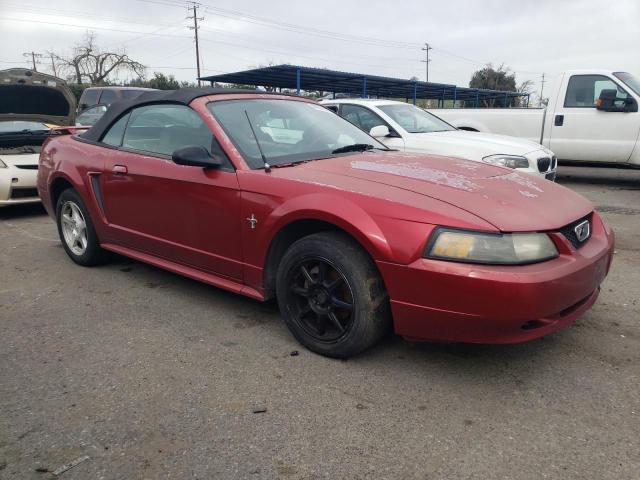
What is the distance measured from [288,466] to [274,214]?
1412mm

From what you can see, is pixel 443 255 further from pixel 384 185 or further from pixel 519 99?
pixel 519 99

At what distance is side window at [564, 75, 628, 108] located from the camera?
27.9 feet

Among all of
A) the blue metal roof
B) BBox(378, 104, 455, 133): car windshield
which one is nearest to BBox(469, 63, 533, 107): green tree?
the blue metal roof

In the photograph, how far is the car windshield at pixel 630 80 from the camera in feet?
27.1

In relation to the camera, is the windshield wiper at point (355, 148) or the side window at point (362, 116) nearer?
the windshield wiper at point (355, 148)

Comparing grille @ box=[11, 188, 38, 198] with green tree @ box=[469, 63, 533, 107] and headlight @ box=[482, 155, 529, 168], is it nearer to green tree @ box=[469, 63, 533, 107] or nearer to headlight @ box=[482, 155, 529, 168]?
headlight @ box=[482, 155, 529, 168]

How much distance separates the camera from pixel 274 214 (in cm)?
303

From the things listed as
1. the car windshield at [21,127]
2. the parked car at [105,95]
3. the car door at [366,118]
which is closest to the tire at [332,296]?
the car door at [366,118]

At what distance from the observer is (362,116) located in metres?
7.31

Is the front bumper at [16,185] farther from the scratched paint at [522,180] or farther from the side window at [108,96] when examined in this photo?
the side window at [108,96]

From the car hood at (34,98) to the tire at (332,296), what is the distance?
5.63 metres

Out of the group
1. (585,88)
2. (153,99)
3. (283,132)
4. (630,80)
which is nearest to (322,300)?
(283,132)

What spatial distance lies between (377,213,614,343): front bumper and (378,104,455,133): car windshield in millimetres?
4635

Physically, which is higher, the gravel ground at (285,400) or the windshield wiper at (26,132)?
the windshield wiper at (26,132)
